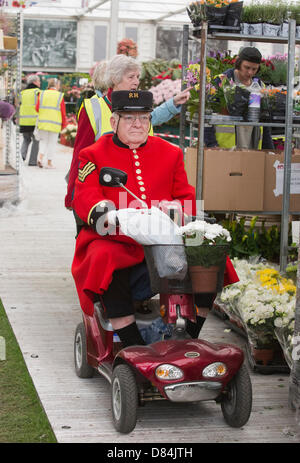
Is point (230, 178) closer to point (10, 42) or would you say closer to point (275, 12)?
point (275, 12)

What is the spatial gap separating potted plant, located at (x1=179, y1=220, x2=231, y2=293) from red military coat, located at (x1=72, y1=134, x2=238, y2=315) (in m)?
0.37

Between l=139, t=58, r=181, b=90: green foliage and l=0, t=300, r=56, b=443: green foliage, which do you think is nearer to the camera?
l=0, t=300, r=56, b=443: green foliage

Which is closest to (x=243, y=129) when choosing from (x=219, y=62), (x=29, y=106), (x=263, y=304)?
(x=219, y=62)

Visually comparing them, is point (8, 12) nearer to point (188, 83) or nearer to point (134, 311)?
point (188, 83)

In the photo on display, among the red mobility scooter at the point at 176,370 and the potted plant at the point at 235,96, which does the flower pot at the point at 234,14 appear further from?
the red mobility scooter at the point at 176,370

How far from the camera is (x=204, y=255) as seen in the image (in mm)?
3148

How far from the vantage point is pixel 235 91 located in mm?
5152

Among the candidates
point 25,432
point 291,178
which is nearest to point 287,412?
point 25,432

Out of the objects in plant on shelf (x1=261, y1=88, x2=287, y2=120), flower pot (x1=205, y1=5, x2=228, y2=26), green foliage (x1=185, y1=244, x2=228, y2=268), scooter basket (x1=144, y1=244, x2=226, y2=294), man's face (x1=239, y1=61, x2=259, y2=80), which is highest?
flower pot (x1=205, y1=5, x2=228, y2=26)

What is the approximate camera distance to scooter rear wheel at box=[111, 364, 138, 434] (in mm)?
3186

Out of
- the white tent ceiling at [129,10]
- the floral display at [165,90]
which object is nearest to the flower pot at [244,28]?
→ the floral display at [165,90]

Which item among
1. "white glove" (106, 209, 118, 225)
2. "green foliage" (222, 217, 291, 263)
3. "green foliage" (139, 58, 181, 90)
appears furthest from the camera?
"green foliage" (139, 58, 181, 90)

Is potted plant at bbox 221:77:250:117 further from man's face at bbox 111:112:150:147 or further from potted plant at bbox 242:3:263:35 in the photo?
man's face at bbox 111:112:150:147

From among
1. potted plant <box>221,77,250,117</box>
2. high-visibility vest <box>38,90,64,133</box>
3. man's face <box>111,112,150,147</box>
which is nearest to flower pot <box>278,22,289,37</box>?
Answer: potted plant <box>221,77,250,117</box>
